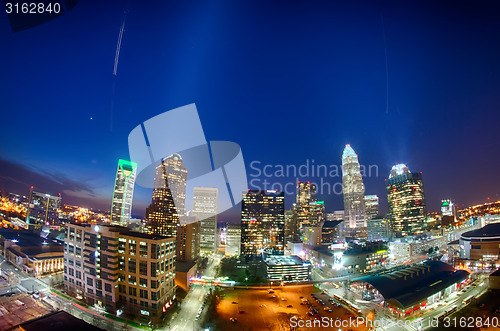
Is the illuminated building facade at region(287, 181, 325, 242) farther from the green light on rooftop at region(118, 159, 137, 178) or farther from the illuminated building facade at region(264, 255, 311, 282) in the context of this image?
the green light on rooftop at region(118, 159, 137, 178)

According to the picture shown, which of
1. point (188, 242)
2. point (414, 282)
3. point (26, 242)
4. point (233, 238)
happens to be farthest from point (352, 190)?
point (26, 242)

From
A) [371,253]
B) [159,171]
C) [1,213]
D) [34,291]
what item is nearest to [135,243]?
[34,291]

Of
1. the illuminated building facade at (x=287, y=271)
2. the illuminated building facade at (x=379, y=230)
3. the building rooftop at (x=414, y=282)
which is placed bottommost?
the illuminated building facade at (x=379, y=230)

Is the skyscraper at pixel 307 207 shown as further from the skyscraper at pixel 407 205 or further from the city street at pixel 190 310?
the city street at pixel 190 310

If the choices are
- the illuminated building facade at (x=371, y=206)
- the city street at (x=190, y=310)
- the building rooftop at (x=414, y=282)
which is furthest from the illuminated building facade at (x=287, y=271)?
the illuminated building facade at (x=371, y=206)

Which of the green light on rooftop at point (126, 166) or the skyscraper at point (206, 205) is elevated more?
the green light on rooftop at point (126, 166)

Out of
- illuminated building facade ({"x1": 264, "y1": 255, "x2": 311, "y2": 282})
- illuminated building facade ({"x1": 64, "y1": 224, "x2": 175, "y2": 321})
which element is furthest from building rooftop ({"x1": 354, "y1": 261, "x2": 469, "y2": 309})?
illuminated building facade ({"x1": 64, "y1": 224, "x2": 175, "y2": 321})

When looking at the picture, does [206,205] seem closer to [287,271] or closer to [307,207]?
[287,271]
